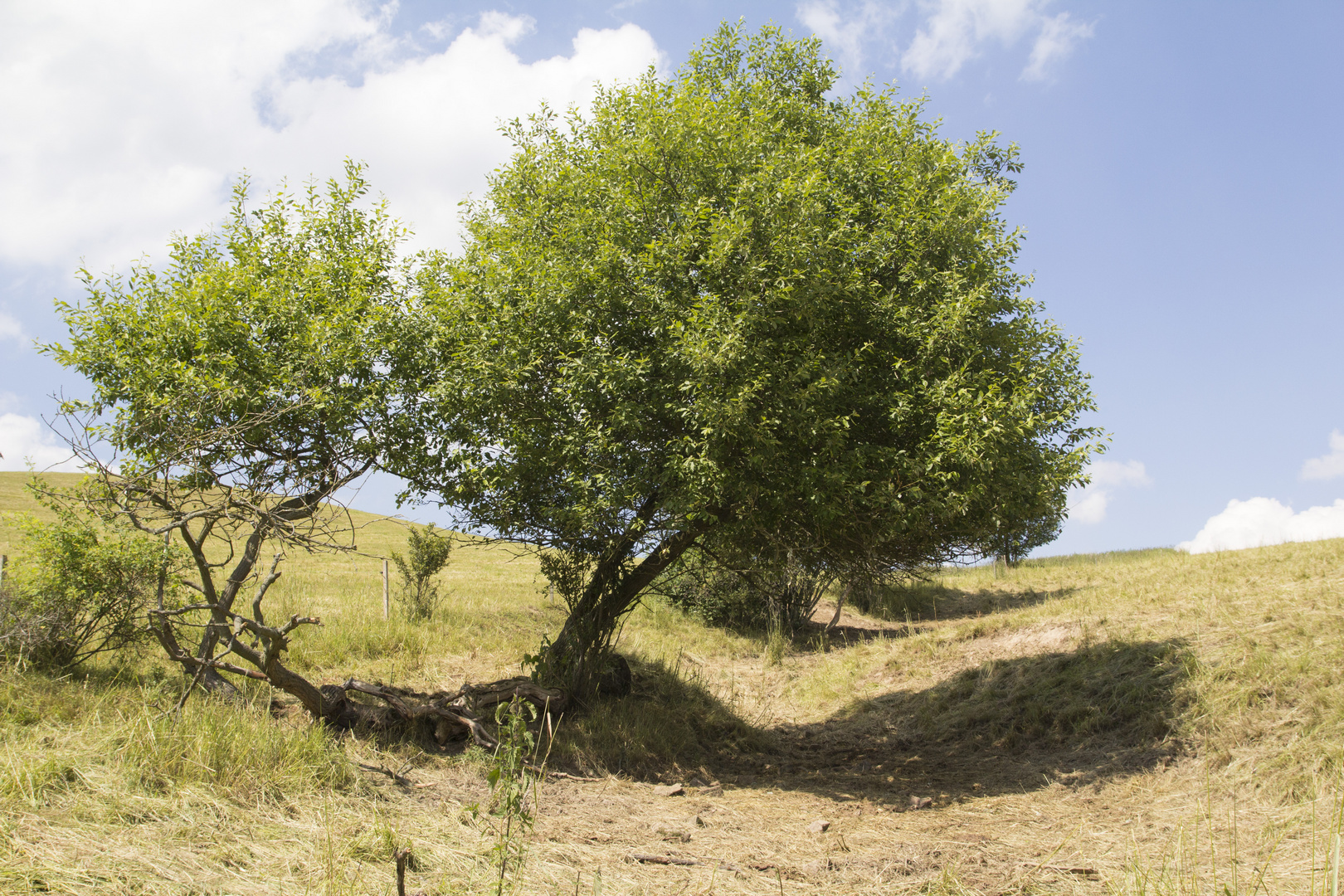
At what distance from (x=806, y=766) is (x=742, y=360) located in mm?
6774

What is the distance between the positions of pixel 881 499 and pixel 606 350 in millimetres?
3676

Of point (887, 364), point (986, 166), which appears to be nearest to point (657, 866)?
point (887, 364)

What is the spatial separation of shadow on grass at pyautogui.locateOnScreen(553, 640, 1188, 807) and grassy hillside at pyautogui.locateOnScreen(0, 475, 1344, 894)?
5cm

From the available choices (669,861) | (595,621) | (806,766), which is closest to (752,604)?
(806,766)

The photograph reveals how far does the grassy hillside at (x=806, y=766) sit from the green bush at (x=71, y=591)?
61cm

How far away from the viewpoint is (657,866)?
5996 mm

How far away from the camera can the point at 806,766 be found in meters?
11.5

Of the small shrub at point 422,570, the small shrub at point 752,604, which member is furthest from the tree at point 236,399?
the small shrub at point 752,604

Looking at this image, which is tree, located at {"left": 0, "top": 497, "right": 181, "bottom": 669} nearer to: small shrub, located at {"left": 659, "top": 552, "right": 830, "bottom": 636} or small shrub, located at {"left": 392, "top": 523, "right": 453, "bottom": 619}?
small shrub, located at {"left": 392, "top": 523, "right": 453, "bottom": 619}

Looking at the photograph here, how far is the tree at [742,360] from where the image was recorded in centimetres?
868

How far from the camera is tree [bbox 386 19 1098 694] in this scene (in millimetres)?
8680

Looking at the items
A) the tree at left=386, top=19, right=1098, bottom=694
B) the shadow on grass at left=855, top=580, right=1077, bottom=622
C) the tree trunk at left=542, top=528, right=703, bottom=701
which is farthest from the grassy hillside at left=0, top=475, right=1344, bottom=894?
the shadow on grass at left=855, top=580, right=1077, bottom=622

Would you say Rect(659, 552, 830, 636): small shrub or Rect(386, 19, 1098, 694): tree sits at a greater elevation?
Rect(386, 19, 1098, 694): tree

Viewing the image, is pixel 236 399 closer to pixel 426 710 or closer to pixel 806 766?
pixel 426 710
